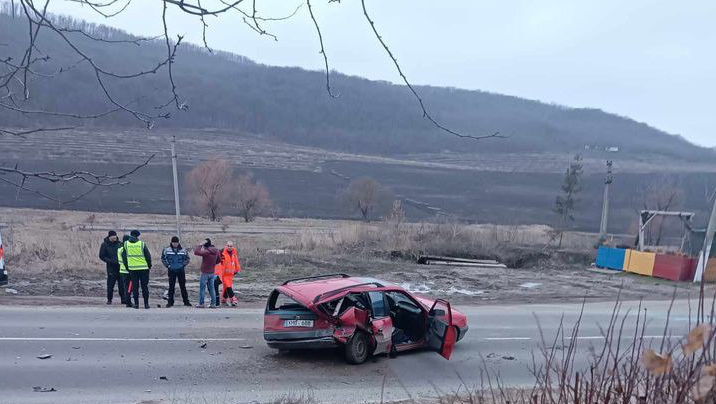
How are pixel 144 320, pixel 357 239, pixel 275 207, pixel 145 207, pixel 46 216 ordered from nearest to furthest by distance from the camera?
pixel 144 320 < pixel 357 239 < pixel 46 216 < pixel 145 207 < pixel 275 207

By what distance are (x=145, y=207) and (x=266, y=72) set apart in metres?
33.3

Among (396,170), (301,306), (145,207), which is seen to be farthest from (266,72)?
(396,170)

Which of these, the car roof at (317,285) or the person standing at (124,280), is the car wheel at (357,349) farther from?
the person standing at (124,280)

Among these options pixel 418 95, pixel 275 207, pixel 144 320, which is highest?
pixel 418 95

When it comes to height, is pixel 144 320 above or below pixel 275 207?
above

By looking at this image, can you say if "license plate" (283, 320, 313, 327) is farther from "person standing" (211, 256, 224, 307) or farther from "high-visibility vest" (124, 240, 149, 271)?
"person standing" (211, 256, 224, 307)

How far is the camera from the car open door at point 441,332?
1213 centimetres

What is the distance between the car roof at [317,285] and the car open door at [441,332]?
96cm

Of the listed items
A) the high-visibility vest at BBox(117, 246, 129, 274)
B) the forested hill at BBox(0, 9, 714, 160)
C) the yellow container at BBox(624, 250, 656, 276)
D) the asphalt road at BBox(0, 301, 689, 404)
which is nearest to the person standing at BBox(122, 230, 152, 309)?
the high-visibility vest at BBox(117, 246, 129, 274)

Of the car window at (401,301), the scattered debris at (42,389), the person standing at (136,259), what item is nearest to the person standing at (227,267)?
the person standing at (136,259)

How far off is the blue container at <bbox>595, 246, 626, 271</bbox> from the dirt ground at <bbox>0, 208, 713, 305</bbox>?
3.36 ft

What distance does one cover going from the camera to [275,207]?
68125mm

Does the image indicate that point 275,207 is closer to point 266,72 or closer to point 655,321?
point 266,72

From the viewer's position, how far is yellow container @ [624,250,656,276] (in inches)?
1206
